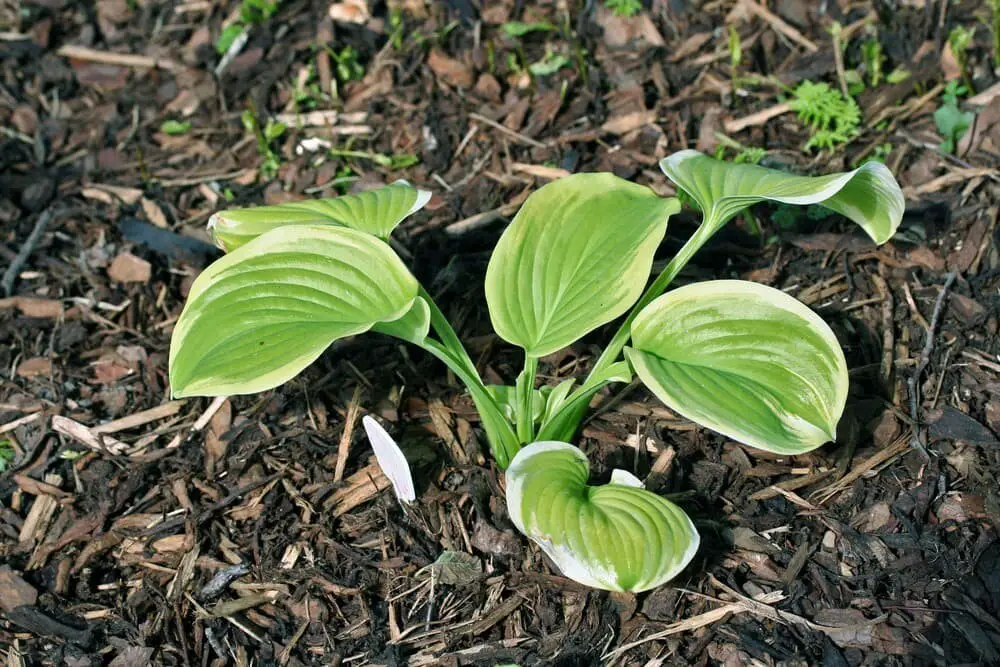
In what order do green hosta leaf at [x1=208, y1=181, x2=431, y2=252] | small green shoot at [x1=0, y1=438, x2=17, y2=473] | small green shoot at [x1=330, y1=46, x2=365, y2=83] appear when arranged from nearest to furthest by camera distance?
1. green hosta leaf at [x1=208, y1=181, x2=431, y2=252]
2. small green shoot at [x1=0, y1=438, x2=17, y2=473]
3. small green shoot at [x1=330, y1=46, x2=365, y2=83]

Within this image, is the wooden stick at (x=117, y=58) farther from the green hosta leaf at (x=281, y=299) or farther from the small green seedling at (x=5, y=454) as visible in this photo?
the green hosta leaf at (x=281, y=299)

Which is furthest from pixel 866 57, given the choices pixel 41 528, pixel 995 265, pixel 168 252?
pixel 41 528

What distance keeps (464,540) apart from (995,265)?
1546 mm

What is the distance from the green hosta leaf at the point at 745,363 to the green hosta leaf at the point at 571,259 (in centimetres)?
10

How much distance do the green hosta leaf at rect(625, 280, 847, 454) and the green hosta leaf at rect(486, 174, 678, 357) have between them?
105 mm

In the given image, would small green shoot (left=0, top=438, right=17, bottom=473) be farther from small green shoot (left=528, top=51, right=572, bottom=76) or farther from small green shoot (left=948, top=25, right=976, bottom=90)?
small green shoot (left=948, top=25, right=976, bottom=90)

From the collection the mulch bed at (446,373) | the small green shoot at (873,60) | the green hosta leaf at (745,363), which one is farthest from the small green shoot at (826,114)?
the green hosta leaf at (745,363)

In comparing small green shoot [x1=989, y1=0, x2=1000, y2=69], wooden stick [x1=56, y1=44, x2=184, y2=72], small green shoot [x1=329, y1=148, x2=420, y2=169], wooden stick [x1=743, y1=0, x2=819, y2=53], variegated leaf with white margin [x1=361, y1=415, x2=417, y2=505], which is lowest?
wooden stick [x1=56, y1=44, x2=184, y2=72]

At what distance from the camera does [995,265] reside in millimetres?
2459

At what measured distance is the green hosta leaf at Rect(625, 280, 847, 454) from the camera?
1.65m

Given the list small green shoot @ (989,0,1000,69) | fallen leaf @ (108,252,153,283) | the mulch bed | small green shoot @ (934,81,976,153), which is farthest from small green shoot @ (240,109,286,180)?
small green shoot @ (989,0,1000,69)

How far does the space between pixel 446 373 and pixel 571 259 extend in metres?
0.57

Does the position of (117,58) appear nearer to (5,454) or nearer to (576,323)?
(5,454)

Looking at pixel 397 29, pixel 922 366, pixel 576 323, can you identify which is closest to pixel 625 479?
pixel 576 323
